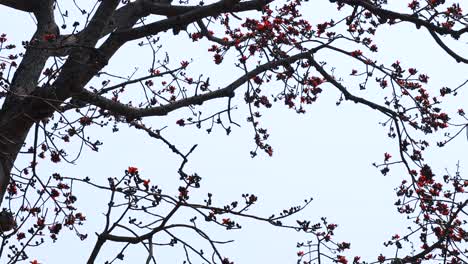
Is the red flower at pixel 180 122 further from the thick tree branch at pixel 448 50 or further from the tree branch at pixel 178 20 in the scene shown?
the thick tree branch at pixel 448 50

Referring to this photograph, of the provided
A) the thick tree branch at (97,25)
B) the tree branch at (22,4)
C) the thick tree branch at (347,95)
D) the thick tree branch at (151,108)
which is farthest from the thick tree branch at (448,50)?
the tree branch at (22,4)

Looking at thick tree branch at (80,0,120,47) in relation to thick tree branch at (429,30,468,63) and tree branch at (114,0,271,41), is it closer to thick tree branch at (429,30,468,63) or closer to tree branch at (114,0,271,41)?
tree branch at (114,0,271,41)

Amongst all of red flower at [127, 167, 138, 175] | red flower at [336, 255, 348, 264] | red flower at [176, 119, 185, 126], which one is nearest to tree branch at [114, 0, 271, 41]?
red flower at [127, 167, 138, 175]

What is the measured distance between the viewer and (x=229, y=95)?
493 cm

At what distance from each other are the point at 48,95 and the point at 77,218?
6.63 ft

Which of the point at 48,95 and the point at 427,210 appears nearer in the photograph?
the point at 48,95

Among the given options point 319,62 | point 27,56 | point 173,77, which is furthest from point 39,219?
point 319,62

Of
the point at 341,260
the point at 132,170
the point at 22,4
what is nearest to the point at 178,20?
the point at 132,170

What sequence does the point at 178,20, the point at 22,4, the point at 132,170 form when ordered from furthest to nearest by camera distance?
the point at 22,4 < the point at 178,20 < the point at 132,170

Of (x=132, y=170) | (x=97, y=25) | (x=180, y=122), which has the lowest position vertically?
(x=132, y=170)

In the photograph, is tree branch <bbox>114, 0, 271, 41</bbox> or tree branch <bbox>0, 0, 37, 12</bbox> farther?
tree branch <bbox>0, 0, 37, 12</bbox>

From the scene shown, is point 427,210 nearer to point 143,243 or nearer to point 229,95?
point 229,95

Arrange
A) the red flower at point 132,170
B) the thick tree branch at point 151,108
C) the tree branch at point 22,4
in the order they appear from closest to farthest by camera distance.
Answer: the red flower at point 132,170 → the thick tree branch at point 151,108 → the tree branch at point 22,4

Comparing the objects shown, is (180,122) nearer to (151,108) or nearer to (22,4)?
(151,108)
